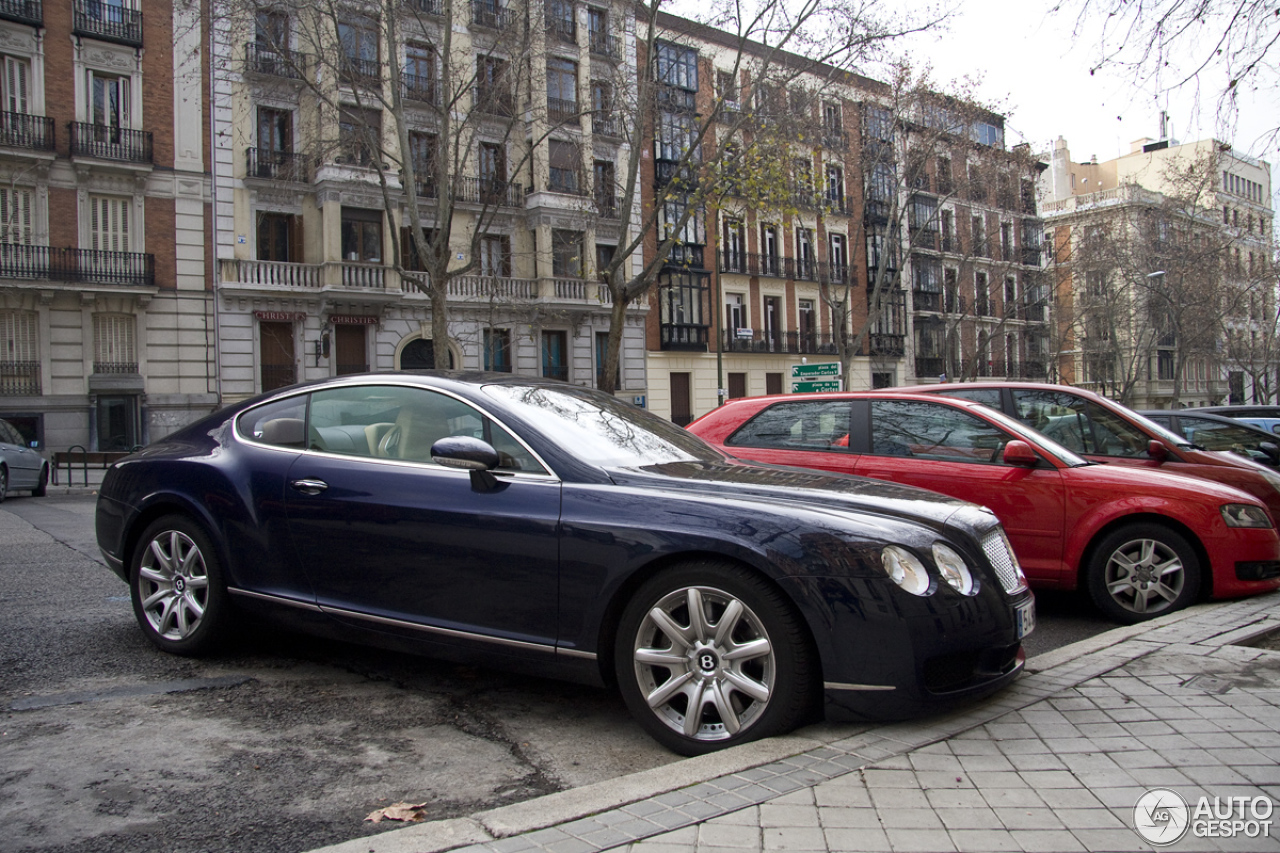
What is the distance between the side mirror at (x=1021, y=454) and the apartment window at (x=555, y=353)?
97.4ft

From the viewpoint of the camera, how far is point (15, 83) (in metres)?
26.0

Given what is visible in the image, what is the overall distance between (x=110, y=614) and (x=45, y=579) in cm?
169

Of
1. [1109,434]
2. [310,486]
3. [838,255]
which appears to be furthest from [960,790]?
[838,255]

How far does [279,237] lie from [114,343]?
609cm

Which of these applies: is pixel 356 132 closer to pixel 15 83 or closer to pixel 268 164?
pixel 268 164

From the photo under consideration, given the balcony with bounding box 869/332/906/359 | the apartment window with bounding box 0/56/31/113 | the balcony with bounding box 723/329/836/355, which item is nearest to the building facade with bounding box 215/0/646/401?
the apartment window with bounding box 0/56/31/113

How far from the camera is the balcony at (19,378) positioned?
25344 mm

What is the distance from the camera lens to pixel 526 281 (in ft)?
112

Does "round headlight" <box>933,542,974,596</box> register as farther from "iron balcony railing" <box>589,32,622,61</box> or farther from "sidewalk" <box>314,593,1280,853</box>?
"iron balcony railing" <box>589,32,622,61</box>

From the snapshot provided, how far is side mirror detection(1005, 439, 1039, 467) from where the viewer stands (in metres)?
6.05

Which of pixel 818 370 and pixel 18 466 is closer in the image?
pixel 18 466

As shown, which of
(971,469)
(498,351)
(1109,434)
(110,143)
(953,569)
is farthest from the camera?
(498,351)

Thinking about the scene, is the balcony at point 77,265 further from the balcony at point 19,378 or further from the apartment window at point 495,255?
the apartment window at point 495,255

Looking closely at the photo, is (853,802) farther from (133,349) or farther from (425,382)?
(133,349)
